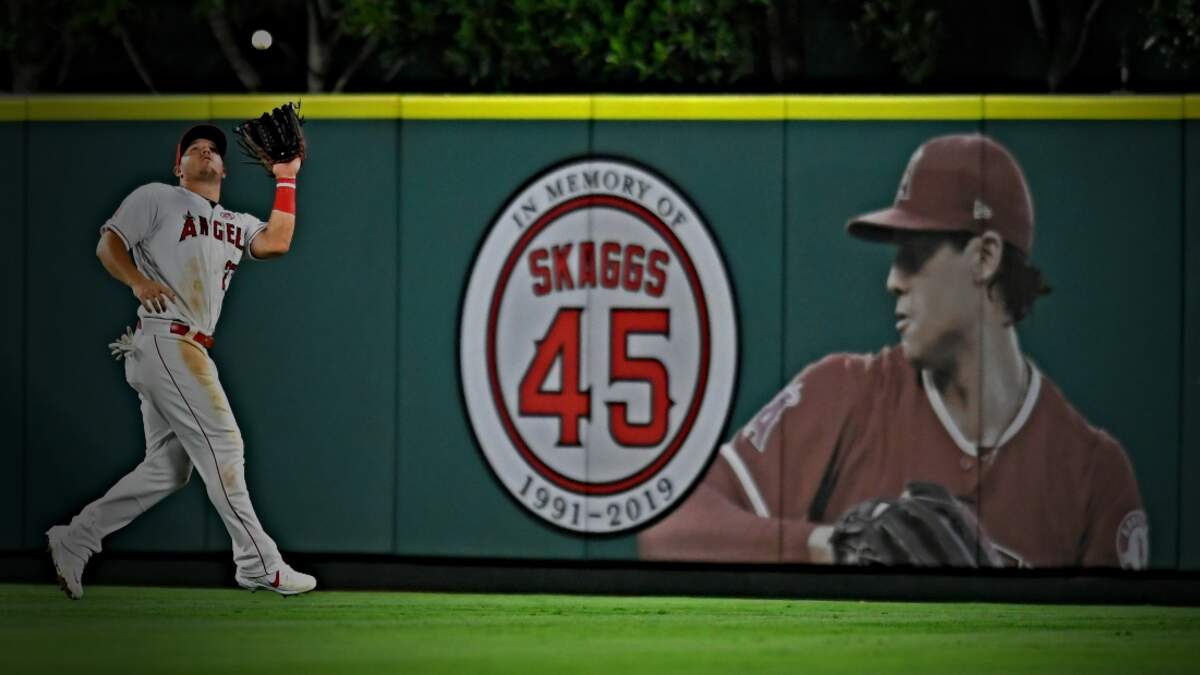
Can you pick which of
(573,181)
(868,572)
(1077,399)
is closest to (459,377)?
(573,181)

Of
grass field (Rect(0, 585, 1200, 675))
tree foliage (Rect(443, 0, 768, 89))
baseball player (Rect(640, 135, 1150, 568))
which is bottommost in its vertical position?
grass field (Rect(0, 585, 1200, 675))

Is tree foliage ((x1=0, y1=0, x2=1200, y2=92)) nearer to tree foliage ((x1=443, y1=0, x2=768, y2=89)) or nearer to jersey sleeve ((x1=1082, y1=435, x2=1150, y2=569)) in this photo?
tree foliage ((x1=443, y1=0, x2=768, y2=89))

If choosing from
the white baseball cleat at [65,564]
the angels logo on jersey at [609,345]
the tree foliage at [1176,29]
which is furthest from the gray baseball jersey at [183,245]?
the tree foliage at [1176,29]

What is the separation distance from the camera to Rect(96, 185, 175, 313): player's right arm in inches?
405

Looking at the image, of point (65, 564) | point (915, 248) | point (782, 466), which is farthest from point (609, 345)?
point (65, 564)

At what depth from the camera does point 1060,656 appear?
9.03 metres

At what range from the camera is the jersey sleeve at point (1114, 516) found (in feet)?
35.0

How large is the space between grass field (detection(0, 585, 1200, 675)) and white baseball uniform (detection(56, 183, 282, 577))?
1.27 feet

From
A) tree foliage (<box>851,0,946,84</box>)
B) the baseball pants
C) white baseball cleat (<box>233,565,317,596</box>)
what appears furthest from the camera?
tree foliage (<box>851,0,946,84</box>)

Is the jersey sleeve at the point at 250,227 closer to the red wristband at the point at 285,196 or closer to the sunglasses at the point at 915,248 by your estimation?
Result: the red wristband at the point at 285,196

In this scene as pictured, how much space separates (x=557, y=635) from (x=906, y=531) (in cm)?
212

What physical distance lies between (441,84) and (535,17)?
6.80ft

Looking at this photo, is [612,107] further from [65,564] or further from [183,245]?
[65,564]

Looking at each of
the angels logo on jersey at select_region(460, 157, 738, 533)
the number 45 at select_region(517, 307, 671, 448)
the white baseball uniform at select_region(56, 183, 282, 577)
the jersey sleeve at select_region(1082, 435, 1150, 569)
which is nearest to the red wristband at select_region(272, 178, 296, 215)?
the white baseball uniform at select_region(56, 183, 282, 577)
